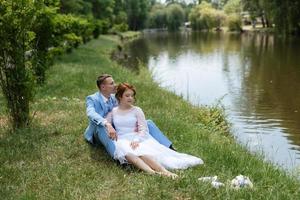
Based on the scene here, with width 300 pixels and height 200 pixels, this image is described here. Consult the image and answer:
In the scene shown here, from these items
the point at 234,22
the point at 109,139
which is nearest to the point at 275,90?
the point at 109,139

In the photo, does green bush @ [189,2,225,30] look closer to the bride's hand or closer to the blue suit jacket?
the blue suit jacket

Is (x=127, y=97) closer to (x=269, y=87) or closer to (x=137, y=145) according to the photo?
(x=137, y=145)

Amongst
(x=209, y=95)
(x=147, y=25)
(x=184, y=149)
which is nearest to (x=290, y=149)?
(x=184, y=149)

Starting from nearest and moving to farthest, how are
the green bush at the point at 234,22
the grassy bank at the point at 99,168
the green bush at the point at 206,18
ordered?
the grassy bank at the point at 99,168, the green bush at the point at 234,22, the green bush at the point at 206,18

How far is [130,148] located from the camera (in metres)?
7.04

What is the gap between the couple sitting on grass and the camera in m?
6.89

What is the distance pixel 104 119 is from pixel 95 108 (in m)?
0.46

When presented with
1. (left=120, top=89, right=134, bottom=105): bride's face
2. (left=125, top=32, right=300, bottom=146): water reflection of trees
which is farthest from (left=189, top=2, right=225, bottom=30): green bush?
(left=120, top=89, right=134, bottom=105): bride's face

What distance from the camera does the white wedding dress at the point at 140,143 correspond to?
22.9 feet

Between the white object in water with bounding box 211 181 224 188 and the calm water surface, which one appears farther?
the calm water surface

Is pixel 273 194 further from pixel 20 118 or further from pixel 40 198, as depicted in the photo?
pixel 20 118

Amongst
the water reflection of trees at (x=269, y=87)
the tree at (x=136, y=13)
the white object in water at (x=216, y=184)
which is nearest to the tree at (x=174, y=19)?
the tree at (x=136, y=13)

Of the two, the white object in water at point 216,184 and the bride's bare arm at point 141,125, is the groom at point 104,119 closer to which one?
the bride's bare arm at point 141,125

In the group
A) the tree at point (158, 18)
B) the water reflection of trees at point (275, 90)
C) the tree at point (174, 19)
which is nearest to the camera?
the water reflection of trees at point (275, 90)
